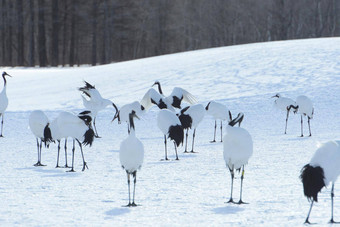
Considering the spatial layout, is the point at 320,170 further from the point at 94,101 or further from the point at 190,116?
the point at 94,101

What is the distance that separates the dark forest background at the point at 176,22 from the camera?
172ft

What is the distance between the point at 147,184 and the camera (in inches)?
374

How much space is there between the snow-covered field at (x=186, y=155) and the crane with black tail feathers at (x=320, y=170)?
59cm

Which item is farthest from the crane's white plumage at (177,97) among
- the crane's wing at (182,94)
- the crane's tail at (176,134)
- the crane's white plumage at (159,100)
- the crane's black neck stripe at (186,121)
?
the crane's tail at (176,134)

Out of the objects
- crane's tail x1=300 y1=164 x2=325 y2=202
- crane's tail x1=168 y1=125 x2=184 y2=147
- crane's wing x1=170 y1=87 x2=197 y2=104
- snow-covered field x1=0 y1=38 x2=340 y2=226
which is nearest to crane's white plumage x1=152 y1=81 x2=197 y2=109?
crane's wing x1=170 y1=87 x2=197 y2=104

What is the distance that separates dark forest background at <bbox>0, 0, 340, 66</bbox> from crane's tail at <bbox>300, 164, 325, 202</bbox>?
43952 mm

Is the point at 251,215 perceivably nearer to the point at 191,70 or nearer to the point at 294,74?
the point at 294,74

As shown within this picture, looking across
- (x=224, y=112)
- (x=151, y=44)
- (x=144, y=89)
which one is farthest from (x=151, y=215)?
(x=151, y=44)

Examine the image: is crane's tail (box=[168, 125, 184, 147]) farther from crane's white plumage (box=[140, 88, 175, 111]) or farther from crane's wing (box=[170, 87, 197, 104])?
crane's wing (box=[170, 87, 197, 104])

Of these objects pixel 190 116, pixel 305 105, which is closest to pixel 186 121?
pixel 190 116

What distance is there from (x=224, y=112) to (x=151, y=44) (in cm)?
5354

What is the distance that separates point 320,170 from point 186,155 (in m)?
6.59

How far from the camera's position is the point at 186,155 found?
1309 cm

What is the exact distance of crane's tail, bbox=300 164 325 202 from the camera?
6.51m
